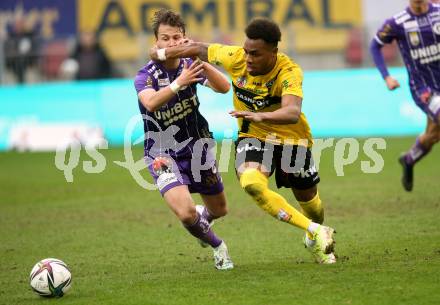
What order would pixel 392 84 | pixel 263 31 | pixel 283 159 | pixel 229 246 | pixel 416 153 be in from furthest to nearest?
pixel 416 153 < pixel 392 84 < pixel 229 246 < pixel 283 159 < pixel 263 31

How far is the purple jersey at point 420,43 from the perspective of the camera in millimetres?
12477

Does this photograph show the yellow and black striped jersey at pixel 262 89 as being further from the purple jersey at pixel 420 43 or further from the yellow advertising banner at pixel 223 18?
the yellow advertising banner at pixel 223 18

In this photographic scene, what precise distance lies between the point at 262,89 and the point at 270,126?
0.41 meters

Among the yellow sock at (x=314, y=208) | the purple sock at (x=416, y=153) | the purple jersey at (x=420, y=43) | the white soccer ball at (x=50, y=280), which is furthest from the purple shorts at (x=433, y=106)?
the white soccer ball at (x=50, y=280)

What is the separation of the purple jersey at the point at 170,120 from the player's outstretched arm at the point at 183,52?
28 centimetres

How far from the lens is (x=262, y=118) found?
26.7 feet

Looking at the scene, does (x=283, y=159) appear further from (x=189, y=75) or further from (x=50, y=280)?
(x=50, y=280)

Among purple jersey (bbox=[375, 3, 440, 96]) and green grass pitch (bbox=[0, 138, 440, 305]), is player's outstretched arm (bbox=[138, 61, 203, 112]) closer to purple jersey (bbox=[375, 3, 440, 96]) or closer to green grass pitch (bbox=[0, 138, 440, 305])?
green grass pitch (bbox=[0, 138, 440, 305])

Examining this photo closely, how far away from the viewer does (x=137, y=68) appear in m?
26.8

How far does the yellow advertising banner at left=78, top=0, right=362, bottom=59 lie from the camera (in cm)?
2877

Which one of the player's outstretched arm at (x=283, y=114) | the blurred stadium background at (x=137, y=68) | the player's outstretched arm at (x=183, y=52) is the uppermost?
the player's outstretched arm at (x=183, y=52)

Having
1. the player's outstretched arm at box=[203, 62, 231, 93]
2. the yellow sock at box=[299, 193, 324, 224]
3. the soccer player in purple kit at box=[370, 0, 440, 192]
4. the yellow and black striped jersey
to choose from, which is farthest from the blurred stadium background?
the yellow and black striped jersey

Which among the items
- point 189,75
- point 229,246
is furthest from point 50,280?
point 229,246

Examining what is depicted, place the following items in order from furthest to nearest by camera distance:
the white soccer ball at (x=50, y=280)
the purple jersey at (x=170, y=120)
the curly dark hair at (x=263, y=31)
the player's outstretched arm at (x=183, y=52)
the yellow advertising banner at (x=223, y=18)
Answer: the yellow advertising banner at (x=223, y=18)
the purple jersey at (x=170, y=120)
the player's outstretched arm at (x=183, y=52)
the curly dark hair at (x=263, y=31)
the white soccer ball at (x=50, y=280)
